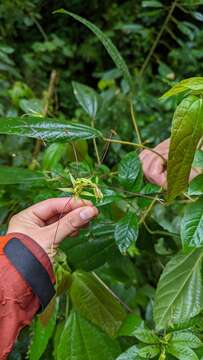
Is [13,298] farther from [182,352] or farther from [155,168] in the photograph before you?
[155,168]

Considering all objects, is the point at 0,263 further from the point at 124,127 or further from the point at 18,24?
the point at 18,24

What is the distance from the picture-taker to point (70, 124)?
59 centimetres

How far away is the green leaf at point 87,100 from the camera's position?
35.2 inches

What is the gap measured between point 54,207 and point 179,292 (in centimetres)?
17

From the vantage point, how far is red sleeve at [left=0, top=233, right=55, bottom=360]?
55cm

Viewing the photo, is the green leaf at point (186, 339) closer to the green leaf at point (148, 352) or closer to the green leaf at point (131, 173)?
the green leaf at point (148, 352)

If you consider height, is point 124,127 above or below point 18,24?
below

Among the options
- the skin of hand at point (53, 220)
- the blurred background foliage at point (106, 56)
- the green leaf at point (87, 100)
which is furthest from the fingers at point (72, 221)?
the blurred background foliage at point (106, 56)

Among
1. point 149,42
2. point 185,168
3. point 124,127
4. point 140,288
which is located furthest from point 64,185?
→ point 149,42

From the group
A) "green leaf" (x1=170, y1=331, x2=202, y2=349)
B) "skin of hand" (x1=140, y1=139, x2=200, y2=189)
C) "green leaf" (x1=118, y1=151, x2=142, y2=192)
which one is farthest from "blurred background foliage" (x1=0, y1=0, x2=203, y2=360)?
"green leaf" (x1=170, y1=331, x2=202, y2=349)

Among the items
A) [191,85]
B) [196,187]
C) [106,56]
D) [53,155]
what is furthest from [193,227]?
[106,56]

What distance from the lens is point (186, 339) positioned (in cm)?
58

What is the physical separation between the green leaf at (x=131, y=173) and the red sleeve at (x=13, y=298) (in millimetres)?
144

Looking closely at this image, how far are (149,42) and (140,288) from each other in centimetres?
174
